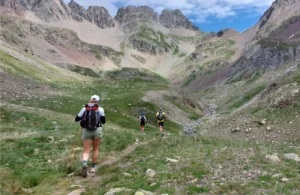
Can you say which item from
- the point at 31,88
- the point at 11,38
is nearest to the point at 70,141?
the point at 31,88

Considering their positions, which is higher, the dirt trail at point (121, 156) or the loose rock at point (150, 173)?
the dirt trail at point (121, 156)

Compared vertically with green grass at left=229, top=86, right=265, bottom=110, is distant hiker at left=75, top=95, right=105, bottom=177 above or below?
below

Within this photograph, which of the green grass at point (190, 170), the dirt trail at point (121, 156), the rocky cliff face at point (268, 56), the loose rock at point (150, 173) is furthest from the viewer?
the rocky cliff face at point (268, 56)

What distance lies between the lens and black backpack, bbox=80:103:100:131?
52.0ft

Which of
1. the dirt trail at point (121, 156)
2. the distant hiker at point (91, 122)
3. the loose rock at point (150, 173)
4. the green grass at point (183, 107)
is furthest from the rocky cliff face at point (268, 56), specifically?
the loose rock at point (150, 173)

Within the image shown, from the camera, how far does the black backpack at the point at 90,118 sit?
15844 mm

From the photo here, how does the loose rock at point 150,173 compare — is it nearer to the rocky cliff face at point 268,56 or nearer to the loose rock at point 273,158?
the loose rock at point 273,158

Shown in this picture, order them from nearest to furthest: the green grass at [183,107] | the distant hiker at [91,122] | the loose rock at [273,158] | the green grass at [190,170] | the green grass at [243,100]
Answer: the green grass at [190,170] → the loose rock at [273,158] → the distant hiker at [91,122] → the green grass at [183,107] → the green grass at [243,100]

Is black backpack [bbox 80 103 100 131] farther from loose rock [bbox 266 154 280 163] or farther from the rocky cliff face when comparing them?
the rocky cliff face

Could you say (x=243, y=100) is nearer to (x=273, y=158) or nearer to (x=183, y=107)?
(x=183, y=107)

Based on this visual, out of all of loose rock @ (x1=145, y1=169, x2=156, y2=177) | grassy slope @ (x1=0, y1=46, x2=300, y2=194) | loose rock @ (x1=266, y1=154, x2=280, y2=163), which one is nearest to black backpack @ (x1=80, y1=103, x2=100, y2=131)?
grassy slope @ (x1=0, y1=46, x2=300, y2=194)

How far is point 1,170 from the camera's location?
15.8 meters

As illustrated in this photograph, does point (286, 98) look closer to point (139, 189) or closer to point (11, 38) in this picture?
point (139, 189)

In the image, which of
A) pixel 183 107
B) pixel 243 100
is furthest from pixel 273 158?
pixel 243 100
